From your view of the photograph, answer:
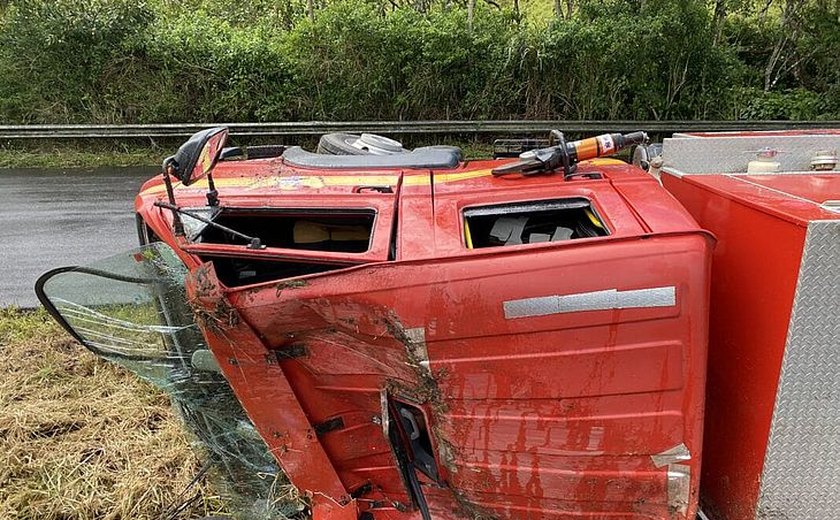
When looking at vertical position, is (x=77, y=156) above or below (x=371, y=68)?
below

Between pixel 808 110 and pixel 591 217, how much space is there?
1115cm

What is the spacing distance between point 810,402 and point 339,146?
6.81ft

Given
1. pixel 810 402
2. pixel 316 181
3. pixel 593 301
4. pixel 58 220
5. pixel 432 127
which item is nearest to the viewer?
pixel 593 301

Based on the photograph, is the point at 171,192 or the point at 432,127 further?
the point at 432,127

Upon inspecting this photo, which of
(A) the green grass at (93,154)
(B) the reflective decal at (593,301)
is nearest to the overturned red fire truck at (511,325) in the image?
(B) the reflective decal at (593,301)

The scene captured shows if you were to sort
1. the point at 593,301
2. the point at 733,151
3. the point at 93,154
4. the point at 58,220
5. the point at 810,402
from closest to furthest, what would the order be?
the point at 593,301 < the point at 810,402 < the point at 733,151 < the point at 58,220 < the point at 93,154

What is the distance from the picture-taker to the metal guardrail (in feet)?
32.9

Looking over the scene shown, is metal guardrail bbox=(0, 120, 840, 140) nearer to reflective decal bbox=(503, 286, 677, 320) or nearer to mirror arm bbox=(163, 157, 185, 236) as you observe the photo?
mirror arm bbox=(163, 157, 185, 236)

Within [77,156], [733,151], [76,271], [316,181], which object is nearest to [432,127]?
[77,156]

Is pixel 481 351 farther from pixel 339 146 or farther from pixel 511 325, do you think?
pixel 339 146

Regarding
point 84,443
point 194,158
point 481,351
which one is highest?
point 194,158

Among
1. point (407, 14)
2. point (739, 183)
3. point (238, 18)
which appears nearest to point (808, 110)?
point (407, 14)

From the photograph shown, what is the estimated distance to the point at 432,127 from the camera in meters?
10.1

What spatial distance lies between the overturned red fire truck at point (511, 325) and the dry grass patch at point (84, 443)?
2.94 feet
